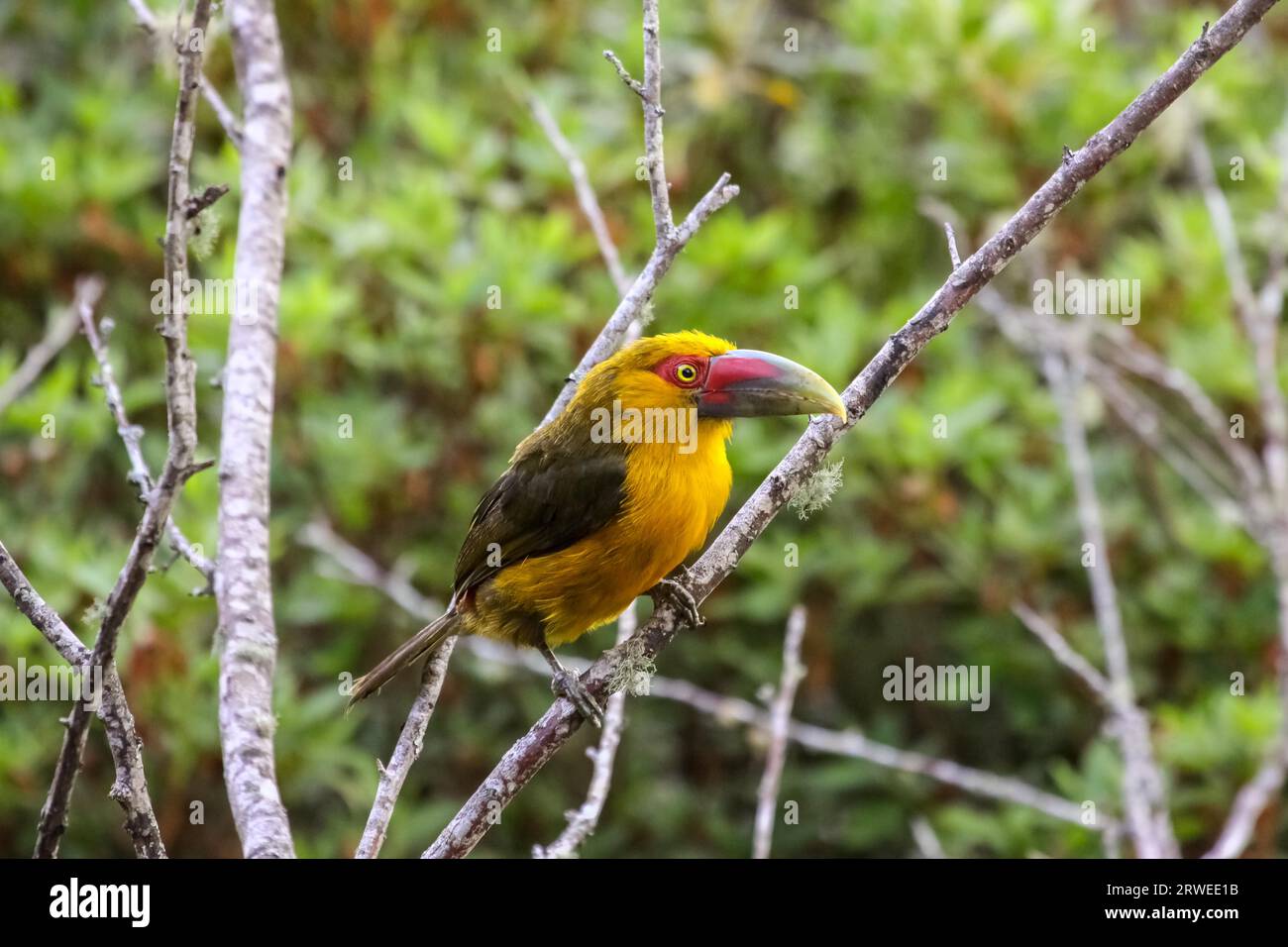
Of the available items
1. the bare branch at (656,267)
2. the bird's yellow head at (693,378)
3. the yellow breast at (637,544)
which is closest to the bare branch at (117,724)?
the bare branch at (656,267)

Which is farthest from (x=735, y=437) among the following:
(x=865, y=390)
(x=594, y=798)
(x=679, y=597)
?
(x=594, y=798)

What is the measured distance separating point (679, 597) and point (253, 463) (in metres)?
0.99

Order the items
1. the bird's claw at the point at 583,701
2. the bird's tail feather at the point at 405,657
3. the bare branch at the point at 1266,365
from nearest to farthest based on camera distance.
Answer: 1. the bird's claw at the point at 583,701
2. the bird's tail feather at the point at 405,657
3. the bare branch at the point at 1266,365

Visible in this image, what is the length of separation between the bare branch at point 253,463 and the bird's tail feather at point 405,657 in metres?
1.06

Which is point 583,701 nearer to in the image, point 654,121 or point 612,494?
point 612,494

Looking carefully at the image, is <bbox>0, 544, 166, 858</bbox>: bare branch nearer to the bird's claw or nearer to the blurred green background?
the bird's claw

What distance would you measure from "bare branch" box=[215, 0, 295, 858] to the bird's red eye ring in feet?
3.24

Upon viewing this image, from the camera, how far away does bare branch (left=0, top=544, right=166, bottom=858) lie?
6.30 ft

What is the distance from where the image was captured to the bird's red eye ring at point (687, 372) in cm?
312

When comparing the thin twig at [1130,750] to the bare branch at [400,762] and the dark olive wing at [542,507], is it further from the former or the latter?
the bare branch at [400,762]
